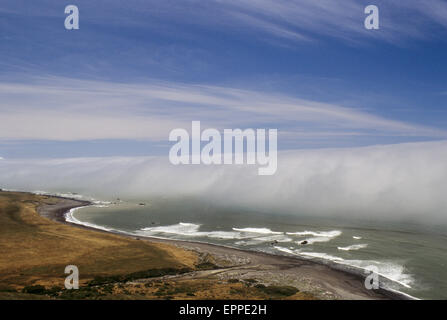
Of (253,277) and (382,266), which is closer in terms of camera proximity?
(253,277)

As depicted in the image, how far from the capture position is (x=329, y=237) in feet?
338

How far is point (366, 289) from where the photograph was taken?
174ft

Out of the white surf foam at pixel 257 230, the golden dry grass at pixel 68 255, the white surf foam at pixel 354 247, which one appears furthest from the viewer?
the white surf foam at pixel 257 230

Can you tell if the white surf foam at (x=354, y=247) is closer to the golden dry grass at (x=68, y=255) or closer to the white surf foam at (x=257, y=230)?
the white surf foam at (x=257, y=230)

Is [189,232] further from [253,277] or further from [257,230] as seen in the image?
[253,277]

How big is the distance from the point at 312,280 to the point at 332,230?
215 ft

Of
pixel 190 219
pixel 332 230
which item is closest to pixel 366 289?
pixel 332 230

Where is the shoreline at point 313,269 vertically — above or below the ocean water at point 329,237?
above

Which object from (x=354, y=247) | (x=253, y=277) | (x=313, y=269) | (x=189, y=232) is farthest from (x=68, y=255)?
(x=354, y=247)

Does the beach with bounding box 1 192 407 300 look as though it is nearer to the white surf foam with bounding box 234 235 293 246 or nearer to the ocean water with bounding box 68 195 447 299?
the ocean water with bounding box 68 195 447 299

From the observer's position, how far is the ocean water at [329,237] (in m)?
64.6

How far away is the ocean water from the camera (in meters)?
64.6

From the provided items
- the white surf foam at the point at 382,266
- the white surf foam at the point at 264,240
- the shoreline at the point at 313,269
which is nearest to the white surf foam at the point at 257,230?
the white surf foam at the point at 264,240
